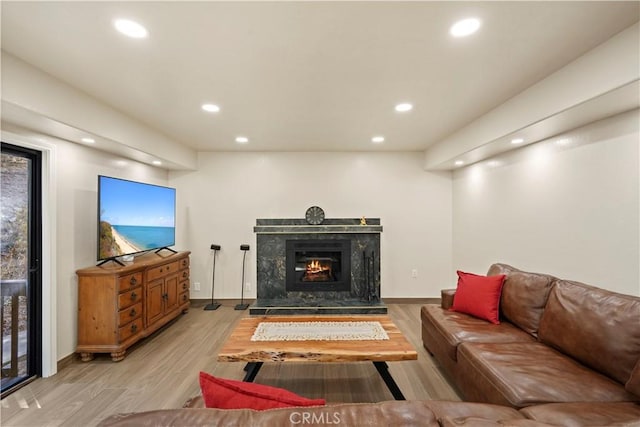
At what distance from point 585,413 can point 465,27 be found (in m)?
2.04

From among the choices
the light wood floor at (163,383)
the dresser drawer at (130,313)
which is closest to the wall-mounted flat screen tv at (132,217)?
the dresser drawer at (130,313)

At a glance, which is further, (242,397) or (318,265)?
(318,265)

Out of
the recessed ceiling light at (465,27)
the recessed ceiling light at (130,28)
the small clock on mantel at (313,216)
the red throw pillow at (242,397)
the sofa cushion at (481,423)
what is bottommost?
the red throw pillow at (242,397)

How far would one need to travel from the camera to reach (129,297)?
2852mm

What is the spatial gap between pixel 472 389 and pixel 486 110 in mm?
2503

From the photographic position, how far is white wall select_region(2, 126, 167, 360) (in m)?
2.58

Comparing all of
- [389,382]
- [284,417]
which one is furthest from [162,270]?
[284,417]

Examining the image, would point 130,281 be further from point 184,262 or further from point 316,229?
point 316,229

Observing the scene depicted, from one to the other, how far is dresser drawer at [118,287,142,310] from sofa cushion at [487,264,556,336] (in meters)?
3.66

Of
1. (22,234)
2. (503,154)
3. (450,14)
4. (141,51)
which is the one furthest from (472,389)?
(22,234)

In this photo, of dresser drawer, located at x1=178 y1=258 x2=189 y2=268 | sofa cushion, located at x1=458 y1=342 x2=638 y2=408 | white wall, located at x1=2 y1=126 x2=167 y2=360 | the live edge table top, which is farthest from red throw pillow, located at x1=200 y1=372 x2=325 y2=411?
dresser drawer, located at x1=178 y1=258 x2=189 y2=268

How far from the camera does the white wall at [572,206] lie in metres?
2.03

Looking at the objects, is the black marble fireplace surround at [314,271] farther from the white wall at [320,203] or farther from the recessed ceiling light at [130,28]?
the recessed ceiling light at [130,28]

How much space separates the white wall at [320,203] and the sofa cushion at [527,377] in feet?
8.37
